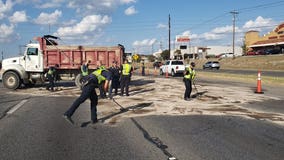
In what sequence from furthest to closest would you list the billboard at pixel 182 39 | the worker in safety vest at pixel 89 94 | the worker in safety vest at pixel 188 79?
1. the billboard at pixel 182 39
2. the worker in safety vest at pixel 188 79
3. the worker in safety vest at pixel 89 94

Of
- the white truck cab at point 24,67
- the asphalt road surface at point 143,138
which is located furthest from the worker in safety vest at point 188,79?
the white truck cab at point 24,67

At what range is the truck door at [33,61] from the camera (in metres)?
19.5

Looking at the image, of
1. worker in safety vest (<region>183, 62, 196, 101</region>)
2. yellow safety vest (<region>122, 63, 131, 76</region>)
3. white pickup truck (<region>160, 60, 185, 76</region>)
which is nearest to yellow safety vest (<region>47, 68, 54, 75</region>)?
yellow safety vest (<region>122, 63, 131, 76</region>)

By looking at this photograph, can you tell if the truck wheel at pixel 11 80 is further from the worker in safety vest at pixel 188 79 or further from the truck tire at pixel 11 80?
the worker in safety vest at pixel 188 79

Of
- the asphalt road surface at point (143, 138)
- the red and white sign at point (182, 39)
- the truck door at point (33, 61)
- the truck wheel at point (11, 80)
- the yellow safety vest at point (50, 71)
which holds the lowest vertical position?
the asphalt road surface at point (143, 138)

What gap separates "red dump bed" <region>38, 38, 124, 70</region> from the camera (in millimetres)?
19500

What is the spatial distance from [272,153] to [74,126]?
468 cm

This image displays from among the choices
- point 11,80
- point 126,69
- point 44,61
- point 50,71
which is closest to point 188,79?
point 126,69

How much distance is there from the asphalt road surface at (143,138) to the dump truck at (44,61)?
9.68 metres

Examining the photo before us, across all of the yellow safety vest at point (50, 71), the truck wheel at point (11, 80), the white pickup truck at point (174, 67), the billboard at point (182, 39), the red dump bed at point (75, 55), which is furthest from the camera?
the billboard at point (182, 39)

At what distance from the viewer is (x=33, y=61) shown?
1953 cm

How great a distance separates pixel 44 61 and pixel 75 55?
1783mm

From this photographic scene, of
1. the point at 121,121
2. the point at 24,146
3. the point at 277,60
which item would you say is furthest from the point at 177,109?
the point at 277,60

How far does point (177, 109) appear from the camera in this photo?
37.5 ft
